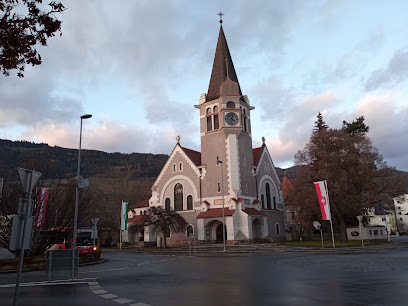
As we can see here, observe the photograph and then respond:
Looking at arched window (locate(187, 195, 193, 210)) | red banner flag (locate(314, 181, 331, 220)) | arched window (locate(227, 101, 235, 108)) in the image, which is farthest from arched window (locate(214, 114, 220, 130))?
red banner flag (locate(314, 181, 331, 220))

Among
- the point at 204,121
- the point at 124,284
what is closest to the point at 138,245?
the point at 204,121

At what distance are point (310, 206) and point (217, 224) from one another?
1268cm

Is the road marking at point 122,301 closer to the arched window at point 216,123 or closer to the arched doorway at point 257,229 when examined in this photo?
the arched doorway at point 257,229

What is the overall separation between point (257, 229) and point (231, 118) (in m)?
15.8

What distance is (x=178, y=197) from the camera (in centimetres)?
5184

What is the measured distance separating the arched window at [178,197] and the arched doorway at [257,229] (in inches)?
430

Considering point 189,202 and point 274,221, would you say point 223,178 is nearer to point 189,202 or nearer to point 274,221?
point 189,202

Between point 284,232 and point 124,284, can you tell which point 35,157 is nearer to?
point 124,284

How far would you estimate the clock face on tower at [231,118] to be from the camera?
→ 49.0 meters

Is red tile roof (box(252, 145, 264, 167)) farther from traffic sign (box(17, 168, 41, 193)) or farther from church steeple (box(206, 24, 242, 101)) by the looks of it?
traffic sign (box(17, 168, 41, 193))

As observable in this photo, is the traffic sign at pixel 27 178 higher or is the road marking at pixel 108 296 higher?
the traffic sign at pixel 27 178

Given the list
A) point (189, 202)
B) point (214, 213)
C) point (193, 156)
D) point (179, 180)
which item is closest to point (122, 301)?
point (214, 213)

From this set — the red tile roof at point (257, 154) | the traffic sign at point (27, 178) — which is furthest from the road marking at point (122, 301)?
the red tile roof at point (257, 154)

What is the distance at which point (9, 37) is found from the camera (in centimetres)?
632
